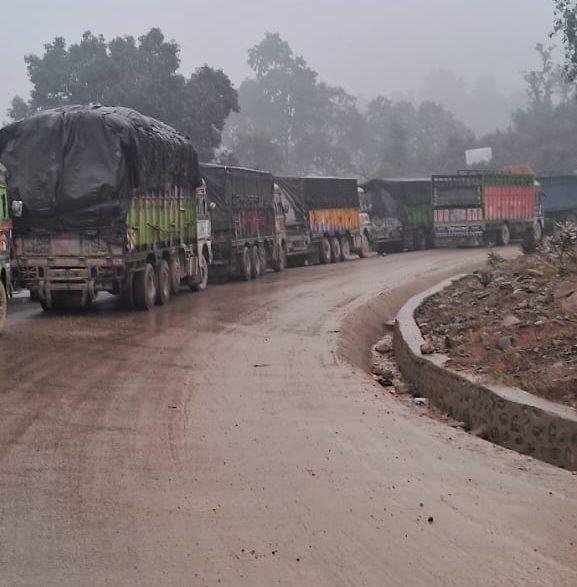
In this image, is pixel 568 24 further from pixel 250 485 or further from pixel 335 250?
pixel 250 485

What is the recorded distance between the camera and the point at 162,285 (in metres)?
19.2

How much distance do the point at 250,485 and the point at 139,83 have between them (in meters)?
45.2

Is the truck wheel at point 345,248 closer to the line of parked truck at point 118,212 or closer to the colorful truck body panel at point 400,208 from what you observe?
the colorful truck body panel at point 400,208

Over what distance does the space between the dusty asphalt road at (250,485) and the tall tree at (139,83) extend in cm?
3851

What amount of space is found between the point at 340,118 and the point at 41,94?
58012mm

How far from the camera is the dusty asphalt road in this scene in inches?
→ 206

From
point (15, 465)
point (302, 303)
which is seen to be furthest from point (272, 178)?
point (15, 465)

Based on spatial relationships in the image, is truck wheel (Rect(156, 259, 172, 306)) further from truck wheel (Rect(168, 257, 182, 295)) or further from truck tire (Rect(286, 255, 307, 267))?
truck tire (Rect(286, 255, 307, 267))

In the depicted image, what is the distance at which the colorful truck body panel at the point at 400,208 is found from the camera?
4259 centimetres

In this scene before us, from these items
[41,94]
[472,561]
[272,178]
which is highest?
[41,94]

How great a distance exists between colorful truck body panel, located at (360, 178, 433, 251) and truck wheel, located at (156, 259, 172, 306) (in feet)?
76.9

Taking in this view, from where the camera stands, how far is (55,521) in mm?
5875

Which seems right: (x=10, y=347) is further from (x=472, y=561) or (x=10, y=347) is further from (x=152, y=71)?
(x=152, y=71)

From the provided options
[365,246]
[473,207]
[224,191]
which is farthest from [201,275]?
[473,207]
